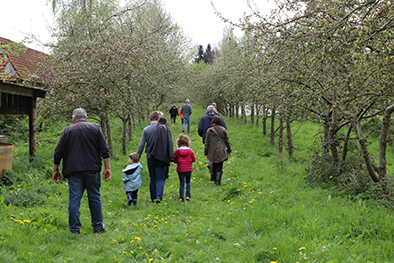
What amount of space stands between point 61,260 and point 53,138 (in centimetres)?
1074

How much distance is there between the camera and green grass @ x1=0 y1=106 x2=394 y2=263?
13.2 feet

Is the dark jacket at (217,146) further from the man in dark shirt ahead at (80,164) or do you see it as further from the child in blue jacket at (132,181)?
the man in dark shirt ahead at (80,164)

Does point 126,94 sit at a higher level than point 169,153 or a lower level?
higher

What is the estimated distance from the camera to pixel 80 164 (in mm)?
4918

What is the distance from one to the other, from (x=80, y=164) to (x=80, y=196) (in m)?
0.54

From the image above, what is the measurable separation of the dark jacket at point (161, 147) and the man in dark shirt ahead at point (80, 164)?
1832mm

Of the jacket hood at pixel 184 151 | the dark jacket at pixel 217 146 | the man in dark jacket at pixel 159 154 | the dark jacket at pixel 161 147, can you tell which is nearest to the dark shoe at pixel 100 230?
the man in dark jacket at pixel 159 154

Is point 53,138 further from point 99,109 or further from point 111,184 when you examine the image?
point 111,184

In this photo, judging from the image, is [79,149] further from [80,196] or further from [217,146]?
[217,146]

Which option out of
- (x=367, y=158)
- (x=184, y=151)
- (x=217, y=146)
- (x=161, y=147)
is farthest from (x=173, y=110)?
(x=367, y=158)

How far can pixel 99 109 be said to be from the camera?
10906 millimetres

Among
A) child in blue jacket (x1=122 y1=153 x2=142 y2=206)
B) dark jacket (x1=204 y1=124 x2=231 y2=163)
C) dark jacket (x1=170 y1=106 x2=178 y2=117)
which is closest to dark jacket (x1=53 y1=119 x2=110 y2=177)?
child in blue jacket (x1=122 y1=153 x2=142 y2=206)

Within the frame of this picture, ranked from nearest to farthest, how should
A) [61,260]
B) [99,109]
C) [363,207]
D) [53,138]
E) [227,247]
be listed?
[61,260], [227,247], [363,207], [99,109], [53,138]

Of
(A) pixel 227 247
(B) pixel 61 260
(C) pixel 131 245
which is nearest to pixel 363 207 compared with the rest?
(A) pixel 227 247
